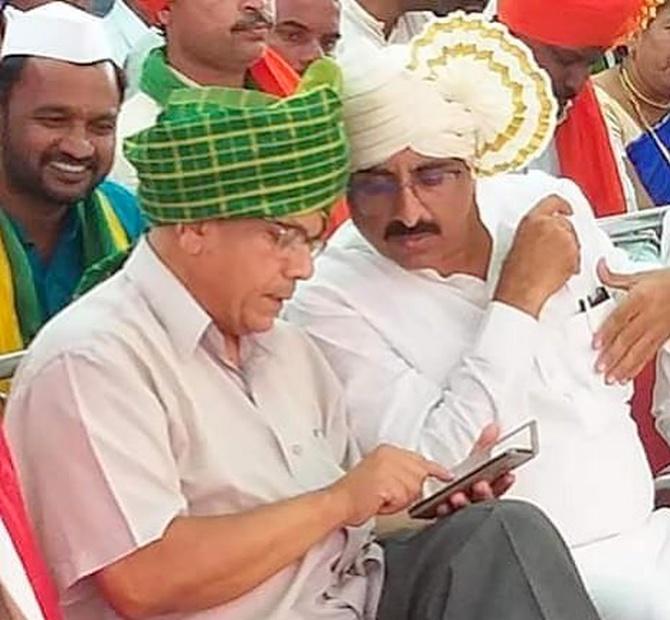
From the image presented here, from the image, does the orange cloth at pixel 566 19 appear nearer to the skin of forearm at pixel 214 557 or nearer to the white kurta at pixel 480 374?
the white kurta at pixel 480 374

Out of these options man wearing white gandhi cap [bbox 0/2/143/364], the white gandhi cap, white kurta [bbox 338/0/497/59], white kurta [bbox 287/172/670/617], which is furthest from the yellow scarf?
white kurta [bbox 338/0/497/59]

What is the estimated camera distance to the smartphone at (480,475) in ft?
6.57

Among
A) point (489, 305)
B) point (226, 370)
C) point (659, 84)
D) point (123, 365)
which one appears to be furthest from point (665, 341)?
point (659, 84)

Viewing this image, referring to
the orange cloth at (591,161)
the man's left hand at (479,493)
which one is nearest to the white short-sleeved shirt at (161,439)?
the man's left hand at (479,493)

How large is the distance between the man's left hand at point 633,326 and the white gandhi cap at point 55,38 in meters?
0.88

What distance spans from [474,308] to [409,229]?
0.15 metres

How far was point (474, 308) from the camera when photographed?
2.40 metres

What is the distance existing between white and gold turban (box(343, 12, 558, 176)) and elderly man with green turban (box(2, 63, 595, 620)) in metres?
0.20

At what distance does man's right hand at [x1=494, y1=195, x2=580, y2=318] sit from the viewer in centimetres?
234

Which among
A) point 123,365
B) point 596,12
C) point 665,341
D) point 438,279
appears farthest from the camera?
point 596,12

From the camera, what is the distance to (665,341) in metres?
2.60

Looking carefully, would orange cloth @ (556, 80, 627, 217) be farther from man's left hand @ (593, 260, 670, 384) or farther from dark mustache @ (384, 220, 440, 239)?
dark mustache @ (384, 220, 440, 239)

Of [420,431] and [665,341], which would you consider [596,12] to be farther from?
[420,431]

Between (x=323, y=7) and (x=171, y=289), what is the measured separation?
1721 millimetres
